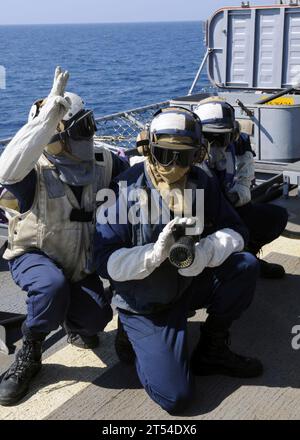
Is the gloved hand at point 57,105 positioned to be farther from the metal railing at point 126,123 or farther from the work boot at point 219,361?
the metal railing at point 126,123

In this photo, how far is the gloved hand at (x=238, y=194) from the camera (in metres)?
3.57

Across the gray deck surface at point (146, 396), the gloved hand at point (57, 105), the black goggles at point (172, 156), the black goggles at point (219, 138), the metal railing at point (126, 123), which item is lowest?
the gray deck surface at point (146, 396)

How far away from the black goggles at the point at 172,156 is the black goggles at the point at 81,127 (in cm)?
37

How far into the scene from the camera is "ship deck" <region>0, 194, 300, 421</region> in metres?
2.67

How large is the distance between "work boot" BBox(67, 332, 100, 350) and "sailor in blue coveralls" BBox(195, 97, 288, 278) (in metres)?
1.07

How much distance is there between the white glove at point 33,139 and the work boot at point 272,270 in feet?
5.86

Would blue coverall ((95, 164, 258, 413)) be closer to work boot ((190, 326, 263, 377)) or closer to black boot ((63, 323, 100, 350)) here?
work boot ((190, 326, 263, 377))

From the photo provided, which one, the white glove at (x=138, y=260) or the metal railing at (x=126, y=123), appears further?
the metal railing at (x=126, y=123)

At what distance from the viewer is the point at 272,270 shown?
12.7ft

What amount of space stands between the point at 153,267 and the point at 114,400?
0.62 m

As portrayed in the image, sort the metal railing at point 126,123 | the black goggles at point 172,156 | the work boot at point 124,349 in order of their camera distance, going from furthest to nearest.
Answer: the metal railing at point 126,123, the work boot at point 124,349, the black goggles at point 172,156

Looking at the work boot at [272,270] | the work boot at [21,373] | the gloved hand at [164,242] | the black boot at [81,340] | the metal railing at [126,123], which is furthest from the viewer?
the metal railing at [126,123]

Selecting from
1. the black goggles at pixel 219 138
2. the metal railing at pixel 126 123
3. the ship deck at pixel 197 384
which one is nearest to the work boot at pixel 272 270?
the ship deck at pixel 197 384

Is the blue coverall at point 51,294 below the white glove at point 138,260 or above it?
below
